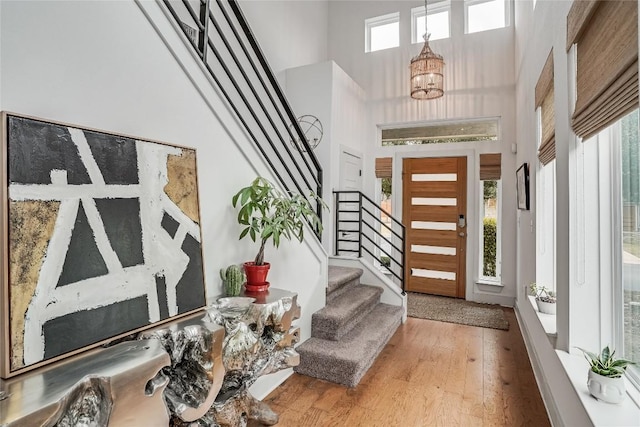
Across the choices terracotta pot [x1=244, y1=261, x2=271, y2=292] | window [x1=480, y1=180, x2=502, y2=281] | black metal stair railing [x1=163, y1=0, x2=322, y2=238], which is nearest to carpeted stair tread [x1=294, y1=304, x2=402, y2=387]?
terracotta pot [x1=244, y1=261, x2=271, y2=292]

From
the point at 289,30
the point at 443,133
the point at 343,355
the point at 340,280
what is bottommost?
the point at 343,355

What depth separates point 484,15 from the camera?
16.1 ft

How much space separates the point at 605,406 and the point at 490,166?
3945mm

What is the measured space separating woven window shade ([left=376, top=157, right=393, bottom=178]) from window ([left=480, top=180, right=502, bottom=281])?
55.3 inches

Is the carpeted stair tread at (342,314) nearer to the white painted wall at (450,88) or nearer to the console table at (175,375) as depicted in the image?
the console table at (175,375)

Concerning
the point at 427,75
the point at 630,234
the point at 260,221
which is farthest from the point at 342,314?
the point at 427,75

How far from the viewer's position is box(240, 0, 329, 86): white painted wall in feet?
13.5

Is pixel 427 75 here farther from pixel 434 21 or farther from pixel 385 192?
pixel 385 192

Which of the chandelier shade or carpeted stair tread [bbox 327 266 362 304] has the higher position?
the chandelier shade

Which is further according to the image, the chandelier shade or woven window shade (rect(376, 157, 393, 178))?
woven window shade (rect(376, 157, 393, 178))

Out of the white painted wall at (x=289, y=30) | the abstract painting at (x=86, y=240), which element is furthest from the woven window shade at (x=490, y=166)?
the abstract painting at (x=86, y=240)

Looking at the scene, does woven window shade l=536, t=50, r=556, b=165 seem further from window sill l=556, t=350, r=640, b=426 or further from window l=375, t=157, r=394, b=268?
window l=375, t=157, r=394, b=268

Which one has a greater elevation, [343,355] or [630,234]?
[630,234]

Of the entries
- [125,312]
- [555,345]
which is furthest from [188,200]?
[555,345]
